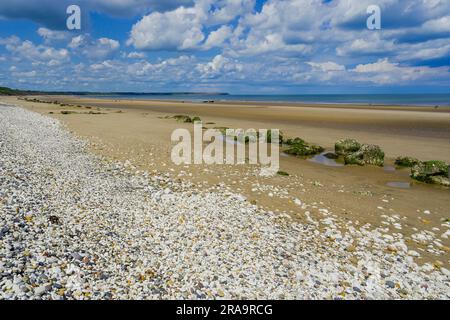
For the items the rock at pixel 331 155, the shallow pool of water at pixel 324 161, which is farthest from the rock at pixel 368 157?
the rock at pixel 331 155

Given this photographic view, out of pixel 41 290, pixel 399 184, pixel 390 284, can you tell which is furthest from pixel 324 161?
pixel 41 290

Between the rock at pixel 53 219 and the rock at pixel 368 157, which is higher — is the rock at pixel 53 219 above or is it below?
below

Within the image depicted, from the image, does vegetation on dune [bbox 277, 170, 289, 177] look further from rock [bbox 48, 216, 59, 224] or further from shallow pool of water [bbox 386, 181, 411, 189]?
rock [bbox 48, 216, 59, 224]

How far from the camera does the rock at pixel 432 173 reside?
18128mm

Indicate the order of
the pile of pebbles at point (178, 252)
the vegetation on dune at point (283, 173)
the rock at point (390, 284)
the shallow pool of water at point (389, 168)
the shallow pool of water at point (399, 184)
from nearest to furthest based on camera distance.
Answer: the pile of pebbles at point (178, 252)
the rock at point (390, 284)
the shallow pool of water at point (399, 184)
the vegetation on dune at point (283, 173)
the shallow pool of water at point (389, 168)

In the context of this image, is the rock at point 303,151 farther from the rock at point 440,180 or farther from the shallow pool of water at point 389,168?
the rock at point 440,180

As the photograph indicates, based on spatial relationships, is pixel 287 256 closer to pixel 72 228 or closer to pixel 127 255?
pixel 127 255

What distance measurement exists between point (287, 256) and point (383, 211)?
653cm

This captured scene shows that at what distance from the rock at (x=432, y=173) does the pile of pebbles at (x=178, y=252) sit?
31.6ft

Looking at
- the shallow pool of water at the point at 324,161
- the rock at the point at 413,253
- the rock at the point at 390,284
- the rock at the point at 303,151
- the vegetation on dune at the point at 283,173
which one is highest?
the rock at the point at 303,151

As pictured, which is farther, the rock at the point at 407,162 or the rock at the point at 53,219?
the rock at the point at 407,162

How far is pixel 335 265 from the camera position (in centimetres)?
895

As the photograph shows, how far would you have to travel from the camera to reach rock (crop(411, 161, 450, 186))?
59.5 feet

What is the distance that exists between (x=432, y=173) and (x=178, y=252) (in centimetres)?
1634
